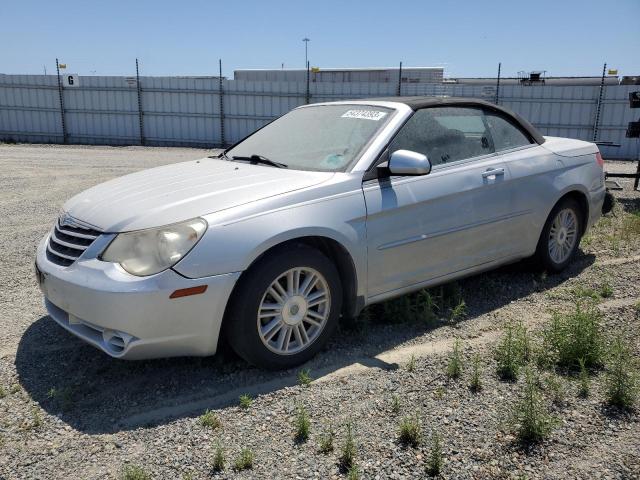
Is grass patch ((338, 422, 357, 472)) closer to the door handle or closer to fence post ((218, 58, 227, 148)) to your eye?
the door handle

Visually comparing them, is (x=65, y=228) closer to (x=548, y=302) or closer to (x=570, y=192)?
(x=548, y=302)

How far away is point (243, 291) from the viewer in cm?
321

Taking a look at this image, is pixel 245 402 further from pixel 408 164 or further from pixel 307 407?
pixel 408 164

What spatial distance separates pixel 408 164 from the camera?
12.1 feet

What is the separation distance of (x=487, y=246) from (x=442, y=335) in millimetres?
875

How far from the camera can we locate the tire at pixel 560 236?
5.07 m

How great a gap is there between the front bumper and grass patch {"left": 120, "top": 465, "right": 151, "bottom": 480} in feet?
2.27

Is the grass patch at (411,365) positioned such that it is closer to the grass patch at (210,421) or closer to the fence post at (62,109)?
the grass patch at (210,421)

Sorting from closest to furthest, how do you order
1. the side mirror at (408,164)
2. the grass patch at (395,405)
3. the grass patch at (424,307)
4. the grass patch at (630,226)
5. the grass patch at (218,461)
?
the grass patch at (218,461)
the grass patch at (395,405)
the side mirror at (408,164)
the grass patch at (424,307)
the grass patch at (630,226)

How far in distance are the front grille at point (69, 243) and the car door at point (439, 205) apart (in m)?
1.68

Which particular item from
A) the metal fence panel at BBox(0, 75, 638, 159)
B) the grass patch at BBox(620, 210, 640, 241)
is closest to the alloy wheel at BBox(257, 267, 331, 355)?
the grass patch at BBox(620, 210, 640, 241)

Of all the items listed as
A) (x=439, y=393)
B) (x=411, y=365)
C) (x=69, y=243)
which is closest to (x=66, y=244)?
(x=69, y=243)

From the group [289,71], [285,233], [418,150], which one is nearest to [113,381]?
[285,233]

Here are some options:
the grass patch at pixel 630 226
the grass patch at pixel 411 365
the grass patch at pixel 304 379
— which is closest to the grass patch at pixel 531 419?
the grass patch at pixel 411 365
